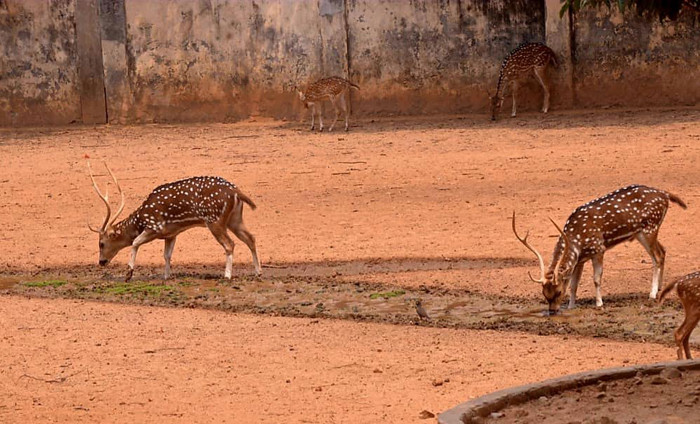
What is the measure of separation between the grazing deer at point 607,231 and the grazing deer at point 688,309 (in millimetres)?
1863

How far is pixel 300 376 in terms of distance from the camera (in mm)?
9398

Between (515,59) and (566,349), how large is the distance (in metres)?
10.5

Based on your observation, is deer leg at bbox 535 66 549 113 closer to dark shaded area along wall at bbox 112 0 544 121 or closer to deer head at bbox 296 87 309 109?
dark shaded area along wall at bbox 112 0 544 121

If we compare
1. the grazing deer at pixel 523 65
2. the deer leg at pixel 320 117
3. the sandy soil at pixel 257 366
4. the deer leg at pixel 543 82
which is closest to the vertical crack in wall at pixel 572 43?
the grazing deer at pixel 523 65

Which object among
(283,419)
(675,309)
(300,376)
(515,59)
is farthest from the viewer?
(515,59)

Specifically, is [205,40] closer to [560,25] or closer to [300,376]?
[560,25]

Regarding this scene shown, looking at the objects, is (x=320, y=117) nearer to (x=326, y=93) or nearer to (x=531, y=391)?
(x=326, y=93)

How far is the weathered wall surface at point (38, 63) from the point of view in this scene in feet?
68.5

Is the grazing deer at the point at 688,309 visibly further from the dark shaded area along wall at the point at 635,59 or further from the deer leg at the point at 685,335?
the dark shaded area along wall at the point at 635,59

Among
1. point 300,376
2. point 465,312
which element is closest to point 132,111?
point 465,312

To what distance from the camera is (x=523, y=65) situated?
1978 cm

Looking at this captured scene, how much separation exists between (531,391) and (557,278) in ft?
15.1

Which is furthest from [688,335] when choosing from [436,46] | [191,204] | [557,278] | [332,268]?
[436,46]

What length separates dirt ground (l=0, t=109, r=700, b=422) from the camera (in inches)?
363
